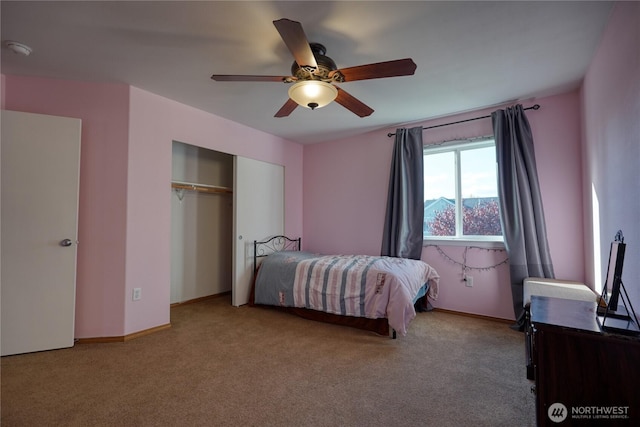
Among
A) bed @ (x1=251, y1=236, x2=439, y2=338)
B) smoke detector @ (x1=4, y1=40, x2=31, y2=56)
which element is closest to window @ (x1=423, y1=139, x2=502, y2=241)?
bed @ (x1=251, y1=236, x2=439, y2=338)

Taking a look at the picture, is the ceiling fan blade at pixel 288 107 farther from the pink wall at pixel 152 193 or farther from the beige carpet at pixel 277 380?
the beige carpet at pixel 277 380

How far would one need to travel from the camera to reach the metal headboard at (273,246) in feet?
13.5

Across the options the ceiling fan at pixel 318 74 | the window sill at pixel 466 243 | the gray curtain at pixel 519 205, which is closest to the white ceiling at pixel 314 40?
the ceiling fan at pixel 318 74

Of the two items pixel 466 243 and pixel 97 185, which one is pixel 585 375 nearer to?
pixel 466 243

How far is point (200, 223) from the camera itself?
14.2 feet

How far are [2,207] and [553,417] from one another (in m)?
3.86

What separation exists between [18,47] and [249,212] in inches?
103

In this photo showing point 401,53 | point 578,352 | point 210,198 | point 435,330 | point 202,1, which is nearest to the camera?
point 578,352

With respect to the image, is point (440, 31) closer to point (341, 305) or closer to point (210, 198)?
point (341, 305)

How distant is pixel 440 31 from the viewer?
2061 mm

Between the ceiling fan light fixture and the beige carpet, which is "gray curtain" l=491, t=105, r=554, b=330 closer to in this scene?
the beige carpet

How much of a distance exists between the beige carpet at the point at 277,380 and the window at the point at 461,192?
1210mm

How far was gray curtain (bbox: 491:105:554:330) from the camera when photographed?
3045 millimetres

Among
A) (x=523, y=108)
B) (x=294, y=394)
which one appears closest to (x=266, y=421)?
(x=294, y=394)
